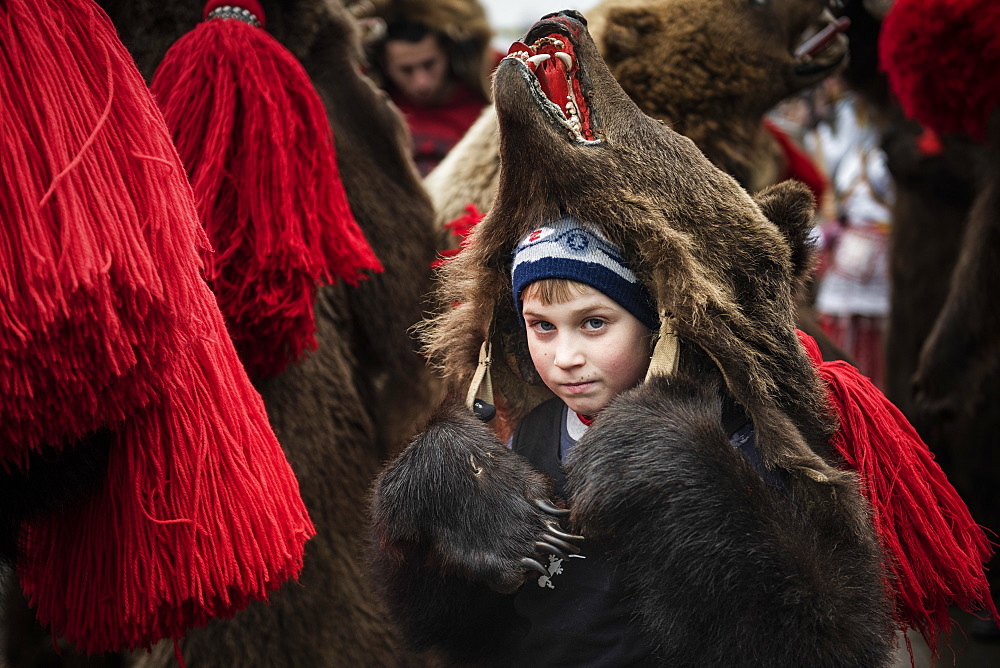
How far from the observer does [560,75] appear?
4.40 feet

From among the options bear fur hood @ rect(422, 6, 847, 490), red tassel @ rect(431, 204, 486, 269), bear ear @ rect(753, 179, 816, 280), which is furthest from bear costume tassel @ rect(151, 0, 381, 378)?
bear ear @ rect(753, 179, 816, 280)

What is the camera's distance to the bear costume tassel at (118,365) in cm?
101

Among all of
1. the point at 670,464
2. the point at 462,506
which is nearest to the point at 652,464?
the point at 670,464

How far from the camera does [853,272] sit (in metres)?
4.68

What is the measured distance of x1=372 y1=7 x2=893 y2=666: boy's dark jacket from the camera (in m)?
1.17

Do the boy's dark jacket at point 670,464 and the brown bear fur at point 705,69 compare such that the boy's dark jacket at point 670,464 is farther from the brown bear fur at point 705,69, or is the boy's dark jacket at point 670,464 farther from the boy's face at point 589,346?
the brown bear fur at point 705,69

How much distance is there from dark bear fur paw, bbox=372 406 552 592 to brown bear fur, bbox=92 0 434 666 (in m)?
0.44

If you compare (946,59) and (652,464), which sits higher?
(946,59)

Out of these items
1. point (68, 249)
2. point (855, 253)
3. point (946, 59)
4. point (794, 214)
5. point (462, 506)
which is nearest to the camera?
point (68, 249)

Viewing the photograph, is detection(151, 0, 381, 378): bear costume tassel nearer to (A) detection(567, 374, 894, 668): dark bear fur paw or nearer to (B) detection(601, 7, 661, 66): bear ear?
(A) detection(567, 374, 894, 668): dark bear fur paw

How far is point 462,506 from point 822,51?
5.32 ft

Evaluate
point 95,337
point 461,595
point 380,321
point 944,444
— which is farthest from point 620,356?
point 944,444

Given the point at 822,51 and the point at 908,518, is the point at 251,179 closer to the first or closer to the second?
the point at 908,518

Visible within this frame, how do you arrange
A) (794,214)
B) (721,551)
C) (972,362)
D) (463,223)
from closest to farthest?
(721,551) → (794,214) → (463,223) → (972,362)
